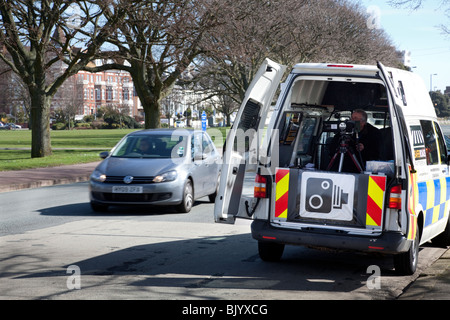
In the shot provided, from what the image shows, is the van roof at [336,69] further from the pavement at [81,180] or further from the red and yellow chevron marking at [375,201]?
the pavement at [81,180]

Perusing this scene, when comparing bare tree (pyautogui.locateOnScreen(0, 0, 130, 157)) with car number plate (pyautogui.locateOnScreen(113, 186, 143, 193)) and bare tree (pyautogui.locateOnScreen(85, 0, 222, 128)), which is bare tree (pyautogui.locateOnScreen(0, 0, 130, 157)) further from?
car number plate (pyautogui.locateOnScreen(113, 186, 143, 193))

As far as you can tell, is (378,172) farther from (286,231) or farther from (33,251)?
(33,251)

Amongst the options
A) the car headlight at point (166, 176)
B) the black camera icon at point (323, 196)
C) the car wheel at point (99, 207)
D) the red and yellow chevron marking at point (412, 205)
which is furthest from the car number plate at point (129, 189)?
the red and yellow chevron marking at point (412, 205)

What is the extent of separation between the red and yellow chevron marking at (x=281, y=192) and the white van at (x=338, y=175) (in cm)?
1

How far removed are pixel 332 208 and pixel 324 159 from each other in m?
1.78

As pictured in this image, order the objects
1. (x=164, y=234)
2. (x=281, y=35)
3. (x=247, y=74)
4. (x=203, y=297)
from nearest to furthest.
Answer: (x=203, y=297) < (x=164, y=234) < (x=281, y=35) < (x=247, y=74)

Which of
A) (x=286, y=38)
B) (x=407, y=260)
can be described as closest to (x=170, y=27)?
(x=286, y=38)

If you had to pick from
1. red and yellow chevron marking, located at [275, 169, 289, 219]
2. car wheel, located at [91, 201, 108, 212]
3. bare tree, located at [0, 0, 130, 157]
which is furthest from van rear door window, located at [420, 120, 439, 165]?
bare tree, located at [0, 0, 130, 157]

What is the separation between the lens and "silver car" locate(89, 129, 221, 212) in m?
12.7

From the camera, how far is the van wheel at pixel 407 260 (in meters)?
7.43

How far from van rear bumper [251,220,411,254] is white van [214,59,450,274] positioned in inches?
0.4

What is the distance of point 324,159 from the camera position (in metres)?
9.03

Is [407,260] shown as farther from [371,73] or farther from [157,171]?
[157,171]

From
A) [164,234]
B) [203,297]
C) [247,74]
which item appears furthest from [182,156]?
[247,74]
